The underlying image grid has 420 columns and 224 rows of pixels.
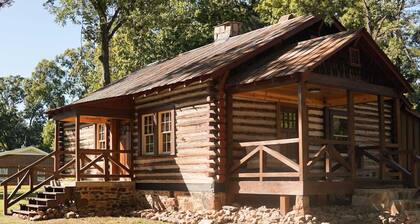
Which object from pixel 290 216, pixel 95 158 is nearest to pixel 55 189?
pixel 95 158

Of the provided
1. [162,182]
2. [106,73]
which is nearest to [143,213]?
[162,182]

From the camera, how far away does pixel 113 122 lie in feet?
70.7

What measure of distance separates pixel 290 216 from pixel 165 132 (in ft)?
19.9

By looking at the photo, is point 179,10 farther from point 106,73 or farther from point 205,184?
point 205,184

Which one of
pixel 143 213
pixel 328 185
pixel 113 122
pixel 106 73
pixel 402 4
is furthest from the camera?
pixel 402 4

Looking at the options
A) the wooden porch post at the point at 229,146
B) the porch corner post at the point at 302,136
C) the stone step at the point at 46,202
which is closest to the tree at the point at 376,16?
the wooden porch post at the point at 229,146

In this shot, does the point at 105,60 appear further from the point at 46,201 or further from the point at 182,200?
the point at 182,200

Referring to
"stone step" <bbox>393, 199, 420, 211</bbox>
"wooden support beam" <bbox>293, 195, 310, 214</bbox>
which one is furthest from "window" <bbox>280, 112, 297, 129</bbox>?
"stone step" <bbox>393, 199, 420, 211</bbox>

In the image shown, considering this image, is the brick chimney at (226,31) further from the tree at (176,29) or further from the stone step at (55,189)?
the tree at (176,29)

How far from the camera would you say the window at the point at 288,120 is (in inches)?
733

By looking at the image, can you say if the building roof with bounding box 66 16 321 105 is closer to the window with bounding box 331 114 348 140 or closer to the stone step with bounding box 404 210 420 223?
the window with bounding box 331 114 348 140

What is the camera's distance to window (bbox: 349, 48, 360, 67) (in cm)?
1630

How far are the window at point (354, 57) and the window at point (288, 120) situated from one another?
3.20 metres

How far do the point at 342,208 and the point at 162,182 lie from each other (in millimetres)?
6004
